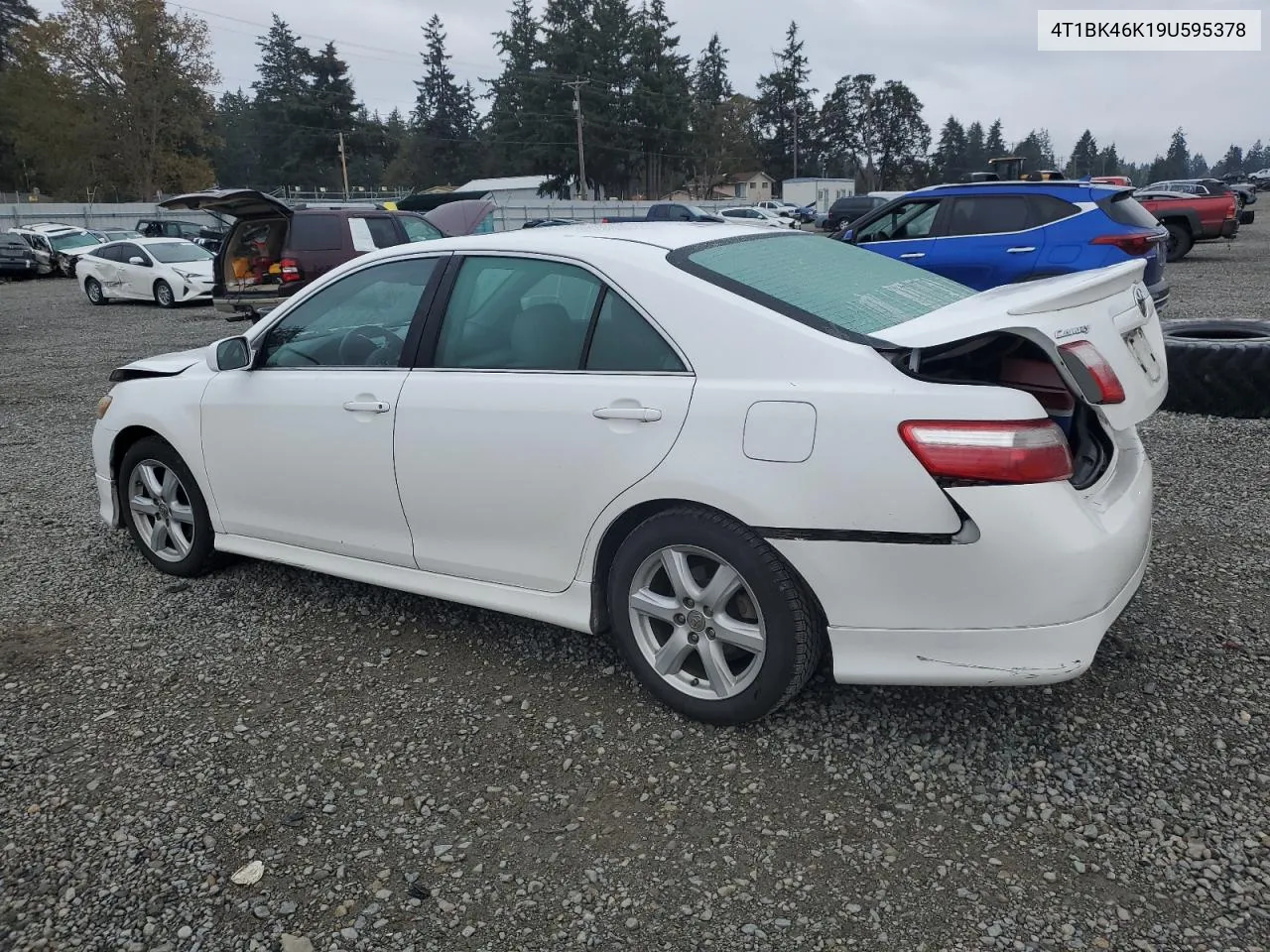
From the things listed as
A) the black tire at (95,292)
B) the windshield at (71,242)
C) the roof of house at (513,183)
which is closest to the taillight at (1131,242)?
the black tire at (95,292)

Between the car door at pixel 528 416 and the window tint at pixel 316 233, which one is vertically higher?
the window tint at pixel 316 233

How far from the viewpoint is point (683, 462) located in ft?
9.23

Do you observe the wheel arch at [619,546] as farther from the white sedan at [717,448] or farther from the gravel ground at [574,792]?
the gravel ground at [574,792]

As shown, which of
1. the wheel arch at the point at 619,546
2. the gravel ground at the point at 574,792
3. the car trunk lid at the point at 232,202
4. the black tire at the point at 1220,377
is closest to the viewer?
the gravel ground at the point at 574,792

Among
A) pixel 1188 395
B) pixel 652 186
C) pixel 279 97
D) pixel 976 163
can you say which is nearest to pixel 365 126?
pixel 279 97

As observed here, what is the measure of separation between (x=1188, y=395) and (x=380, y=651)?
5357 mm

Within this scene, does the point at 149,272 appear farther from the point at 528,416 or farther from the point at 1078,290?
the point at 1078,290

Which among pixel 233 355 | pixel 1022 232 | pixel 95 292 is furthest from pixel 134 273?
pixel 233 355

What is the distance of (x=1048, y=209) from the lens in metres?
9.41

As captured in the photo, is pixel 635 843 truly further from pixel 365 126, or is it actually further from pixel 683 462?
pixel 365 126

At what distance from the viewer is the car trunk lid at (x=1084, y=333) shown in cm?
268

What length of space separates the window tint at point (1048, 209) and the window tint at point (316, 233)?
8672 millimetres

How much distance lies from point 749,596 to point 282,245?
38.6 ft

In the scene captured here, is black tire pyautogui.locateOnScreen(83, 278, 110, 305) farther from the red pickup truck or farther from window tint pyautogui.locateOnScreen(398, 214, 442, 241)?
the red pickup truck
